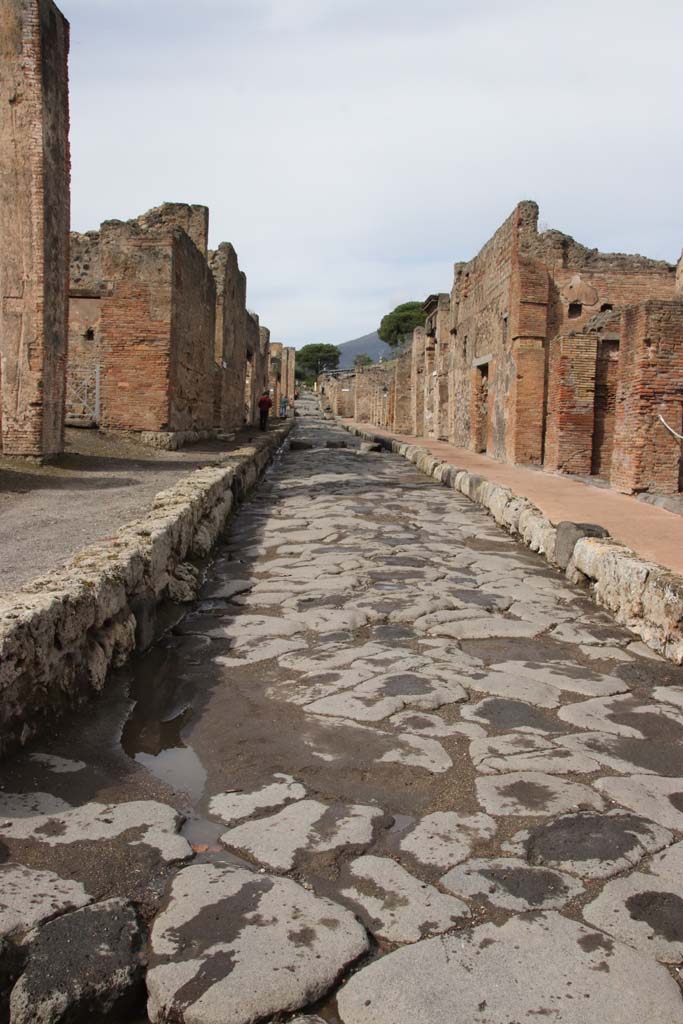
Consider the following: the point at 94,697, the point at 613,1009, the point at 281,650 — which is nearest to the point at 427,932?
the point at 613,1009

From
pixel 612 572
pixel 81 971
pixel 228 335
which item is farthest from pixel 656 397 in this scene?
pixel 228 335

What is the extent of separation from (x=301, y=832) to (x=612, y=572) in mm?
3250

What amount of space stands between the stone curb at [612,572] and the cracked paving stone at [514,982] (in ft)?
8.05

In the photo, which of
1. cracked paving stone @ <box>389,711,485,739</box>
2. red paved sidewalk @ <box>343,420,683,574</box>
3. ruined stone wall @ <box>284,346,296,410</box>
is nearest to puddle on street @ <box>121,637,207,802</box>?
cracked paving stone @ <box>389,711,485,739</box>

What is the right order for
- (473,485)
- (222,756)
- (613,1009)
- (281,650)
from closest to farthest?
(613,1009) → (222,756) → (281,650) → (473,485)

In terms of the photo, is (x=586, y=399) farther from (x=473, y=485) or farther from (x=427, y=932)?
(x=427, y=932)

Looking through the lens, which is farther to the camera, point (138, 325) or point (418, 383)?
point (418, 383)

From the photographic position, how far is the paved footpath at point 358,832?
177 centimetres

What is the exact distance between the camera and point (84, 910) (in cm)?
198

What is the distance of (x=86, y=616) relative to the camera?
335cm

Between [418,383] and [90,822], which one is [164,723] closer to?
[90,822]

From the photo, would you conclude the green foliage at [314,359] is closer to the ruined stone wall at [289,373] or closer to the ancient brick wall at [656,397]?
the ruined stone wall at [289,373]

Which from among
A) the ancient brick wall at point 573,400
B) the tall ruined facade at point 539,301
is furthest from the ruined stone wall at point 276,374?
the ancient brick wall at point 573,400

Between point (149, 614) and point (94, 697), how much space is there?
2.94 feet
